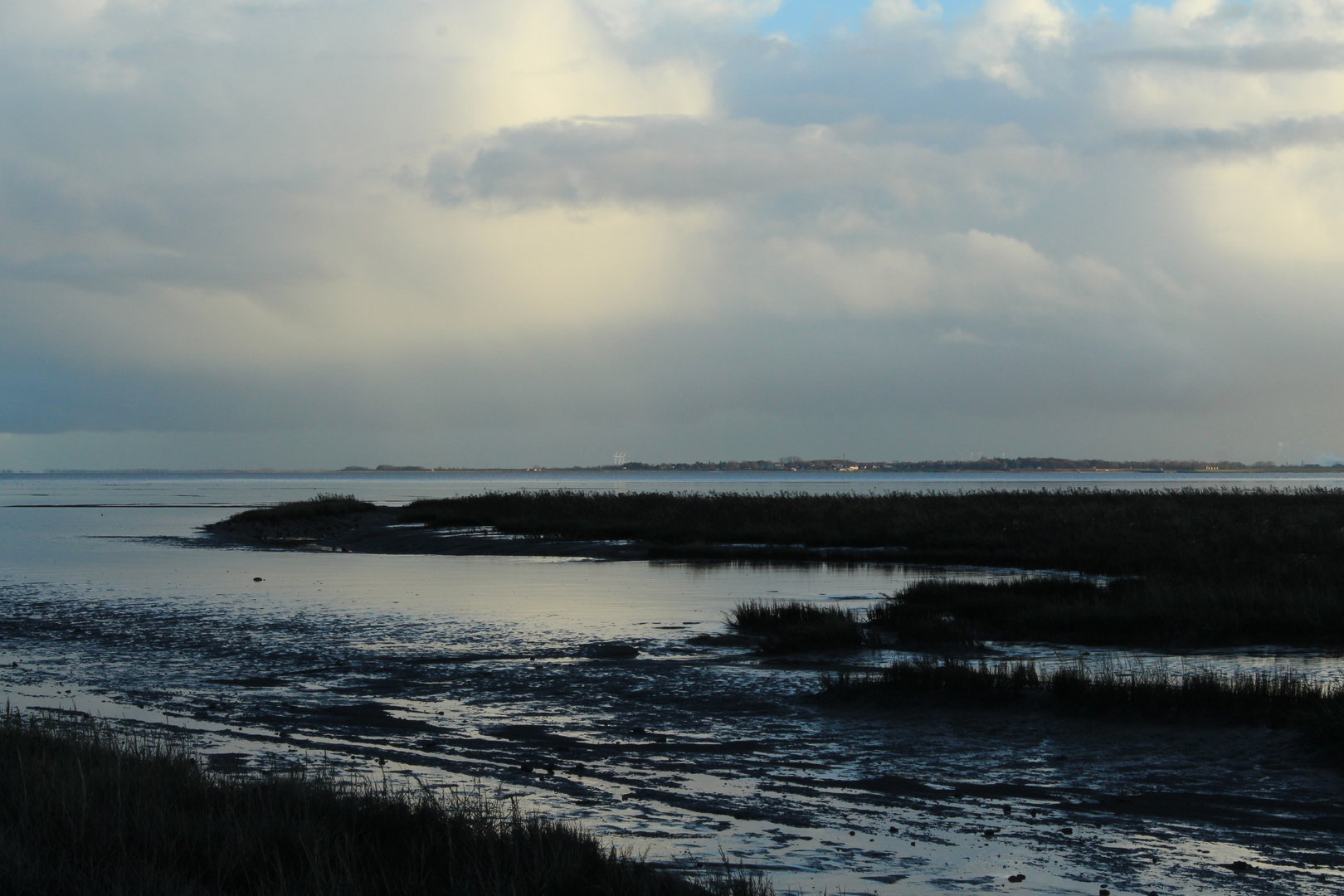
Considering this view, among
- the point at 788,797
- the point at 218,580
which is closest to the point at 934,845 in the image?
the point at 788,797

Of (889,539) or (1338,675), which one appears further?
(889,539)

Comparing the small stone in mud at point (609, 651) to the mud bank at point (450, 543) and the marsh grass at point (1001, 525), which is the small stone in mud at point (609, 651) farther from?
the mud bank at point (450, 543)

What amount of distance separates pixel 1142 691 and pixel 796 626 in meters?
6.59

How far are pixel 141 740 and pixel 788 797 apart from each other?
6429 millimetres

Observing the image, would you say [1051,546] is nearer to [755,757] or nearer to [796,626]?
[796,626]

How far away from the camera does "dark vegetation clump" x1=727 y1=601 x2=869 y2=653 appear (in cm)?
1769

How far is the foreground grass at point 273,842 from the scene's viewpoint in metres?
6.23

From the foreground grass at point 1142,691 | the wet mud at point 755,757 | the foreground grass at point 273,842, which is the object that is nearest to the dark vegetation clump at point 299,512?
the wet mud at point 755,757

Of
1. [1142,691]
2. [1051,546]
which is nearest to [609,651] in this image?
[1142,691]

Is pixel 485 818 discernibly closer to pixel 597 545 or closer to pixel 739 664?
pixel 739 664

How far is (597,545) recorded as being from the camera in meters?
43.9

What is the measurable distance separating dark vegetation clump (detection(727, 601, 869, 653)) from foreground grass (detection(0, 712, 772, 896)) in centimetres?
982

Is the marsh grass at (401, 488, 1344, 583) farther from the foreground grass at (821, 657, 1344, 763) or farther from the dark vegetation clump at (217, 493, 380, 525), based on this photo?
the foreground grass at (821, 657, 1344, 763)

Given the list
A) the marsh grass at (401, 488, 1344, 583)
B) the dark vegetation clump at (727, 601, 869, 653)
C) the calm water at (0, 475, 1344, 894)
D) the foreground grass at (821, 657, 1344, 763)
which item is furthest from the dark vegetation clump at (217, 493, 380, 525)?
the foreground grass at (821, 657, 1344, 763)
